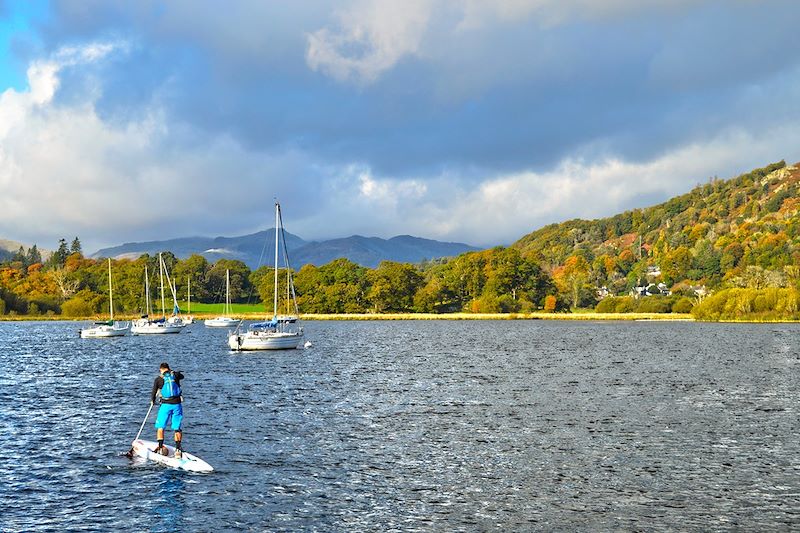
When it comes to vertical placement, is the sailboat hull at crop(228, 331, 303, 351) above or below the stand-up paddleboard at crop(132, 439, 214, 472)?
above

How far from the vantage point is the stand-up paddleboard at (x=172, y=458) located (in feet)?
100

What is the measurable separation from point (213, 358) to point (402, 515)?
226ft

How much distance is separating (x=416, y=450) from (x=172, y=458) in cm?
1070

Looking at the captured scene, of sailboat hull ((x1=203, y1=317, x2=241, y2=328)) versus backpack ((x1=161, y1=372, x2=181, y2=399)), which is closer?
backpack ((x1=161, y1=372, x2=181, y2=399))

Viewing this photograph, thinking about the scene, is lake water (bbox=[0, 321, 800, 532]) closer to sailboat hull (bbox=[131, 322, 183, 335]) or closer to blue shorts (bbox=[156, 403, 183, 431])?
blue shorts (bbox=[156, 403, 183, 431])

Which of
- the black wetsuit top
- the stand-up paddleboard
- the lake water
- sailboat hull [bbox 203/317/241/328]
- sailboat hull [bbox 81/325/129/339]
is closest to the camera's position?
the lake water

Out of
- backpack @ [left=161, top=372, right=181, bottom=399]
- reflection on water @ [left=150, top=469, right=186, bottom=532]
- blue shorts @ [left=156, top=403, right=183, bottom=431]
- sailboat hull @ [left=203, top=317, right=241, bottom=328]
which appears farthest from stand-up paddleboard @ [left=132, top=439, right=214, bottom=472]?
sailboat hull @ [left=203, top=317, right=241, bottom=328]

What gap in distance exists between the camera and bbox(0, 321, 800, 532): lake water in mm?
24844

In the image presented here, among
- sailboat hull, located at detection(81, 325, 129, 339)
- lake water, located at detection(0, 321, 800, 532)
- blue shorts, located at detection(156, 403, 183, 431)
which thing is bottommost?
lake water, located at detection(0, 321, 800, 532)

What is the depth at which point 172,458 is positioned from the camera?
3125cm

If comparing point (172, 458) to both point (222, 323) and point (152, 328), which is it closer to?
point (152, 328)

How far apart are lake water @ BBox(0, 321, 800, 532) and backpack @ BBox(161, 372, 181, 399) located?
9.80 feet

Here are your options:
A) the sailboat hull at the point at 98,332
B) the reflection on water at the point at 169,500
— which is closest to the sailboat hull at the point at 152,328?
the sailboat hull at the point at 98,332

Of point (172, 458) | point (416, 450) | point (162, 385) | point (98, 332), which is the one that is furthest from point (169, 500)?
point (98, 332)
